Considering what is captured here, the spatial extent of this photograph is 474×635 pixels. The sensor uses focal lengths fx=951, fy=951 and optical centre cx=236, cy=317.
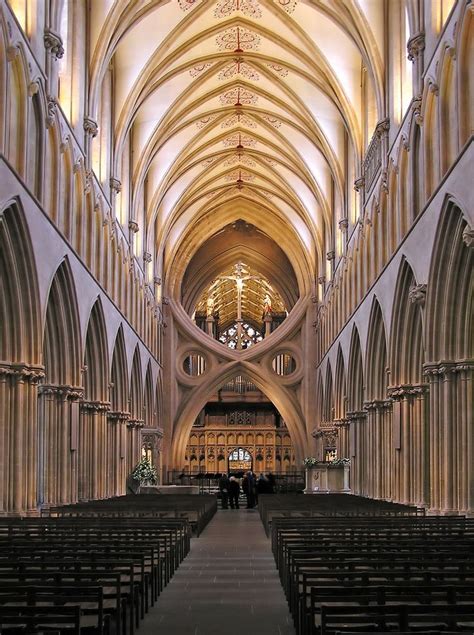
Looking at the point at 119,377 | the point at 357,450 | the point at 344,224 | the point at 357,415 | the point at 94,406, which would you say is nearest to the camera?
the point at 94,406

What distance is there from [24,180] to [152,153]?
1910cm

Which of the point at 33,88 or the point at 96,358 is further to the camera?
the point at 96,358

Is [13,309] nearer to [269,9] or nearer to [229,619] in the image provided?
[229,619]

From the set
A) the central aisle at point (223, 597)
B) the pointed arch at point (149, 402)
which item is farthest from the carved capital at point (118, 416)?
the central aisle at point (223, 597)

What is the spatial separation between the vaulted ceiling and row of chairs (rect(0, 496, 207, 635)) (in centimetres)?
1681

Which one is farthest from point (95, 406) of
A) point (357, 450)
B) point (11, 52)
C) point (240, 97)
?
point (240, 97)

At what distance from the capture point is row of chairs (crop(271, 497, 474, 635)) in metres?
6.46

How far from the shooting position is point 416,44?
73.4ft

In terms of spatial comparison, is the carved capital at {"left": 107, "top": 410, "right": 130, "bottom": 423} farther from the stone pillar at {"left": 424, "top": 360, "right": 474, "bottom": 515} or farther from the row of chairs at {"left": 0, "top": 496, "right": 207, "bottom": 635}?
the row of chairs at {"left": 0, "top": 496, "right": 207, "bottom": 635}

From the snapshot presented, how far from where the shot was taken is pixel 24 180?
20.0 m

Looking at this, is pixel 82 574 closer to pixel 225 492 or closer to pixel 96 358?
pixel 96 358

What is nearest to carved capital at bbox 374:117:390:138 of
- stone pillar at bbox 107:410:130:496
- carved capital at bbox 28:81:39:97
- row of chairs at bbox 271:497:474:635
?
carved capital at bbox 28:81:39:97

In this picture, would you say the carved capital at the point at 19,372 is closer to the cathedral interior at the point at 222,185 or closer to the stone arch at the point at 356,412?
the cathedral interior at the point at 222,185

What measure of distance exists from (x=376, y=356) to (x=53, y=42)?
14.6 m
